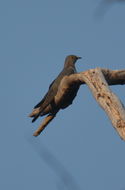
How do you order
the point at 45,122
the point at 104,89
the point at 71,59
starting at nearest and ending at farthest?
the point at 104,89 < the point at 45,122 < the point at 71,59

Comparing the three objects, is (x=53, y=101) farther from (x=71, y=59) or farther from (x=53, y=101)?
(x=71, y=59)

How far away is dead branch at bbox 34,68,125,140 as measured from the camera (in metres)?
3.20

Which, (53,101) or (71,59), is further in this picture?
(71,59)

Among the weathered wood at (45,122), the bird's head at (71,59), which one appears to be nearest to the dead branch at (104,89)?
the weathered wood at (45,122)

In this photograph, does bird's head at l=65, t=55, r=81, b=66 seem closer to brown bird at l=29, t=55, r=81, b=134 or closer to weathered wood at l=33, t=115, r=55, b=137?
brown bird at l=29, t=55, r=81, b=134

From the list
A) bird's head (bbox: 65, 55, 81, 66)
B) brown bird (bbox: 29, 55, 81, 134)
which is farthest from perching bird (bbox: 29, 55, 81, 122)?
bird's head (bbox: 65, 55, 81, 66)

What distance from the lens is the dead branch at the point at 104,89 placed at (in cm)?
320

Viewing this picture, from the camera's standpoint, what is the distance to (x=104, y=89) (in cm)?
363

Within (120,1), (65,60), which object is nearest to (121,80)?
(65,60)

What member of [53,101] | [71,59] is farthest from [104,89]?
[71,59]

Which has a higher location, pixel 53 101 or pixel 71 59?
pixel 71 59

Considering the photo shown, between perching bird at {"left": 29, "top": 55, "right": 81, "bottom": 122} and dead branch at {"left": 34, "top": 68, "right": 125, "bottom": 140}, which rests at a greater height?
perching bird at {"left": 29, "top": 55, "right": 81, "bottom": 122}

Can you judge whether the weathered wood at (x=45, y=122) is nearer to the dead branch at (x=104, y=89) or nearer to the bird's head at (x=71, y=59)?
the dead branch at (x=104, y=89)

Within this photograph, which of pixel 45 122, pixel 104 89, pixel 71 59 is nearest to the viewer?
pixel 104 89
